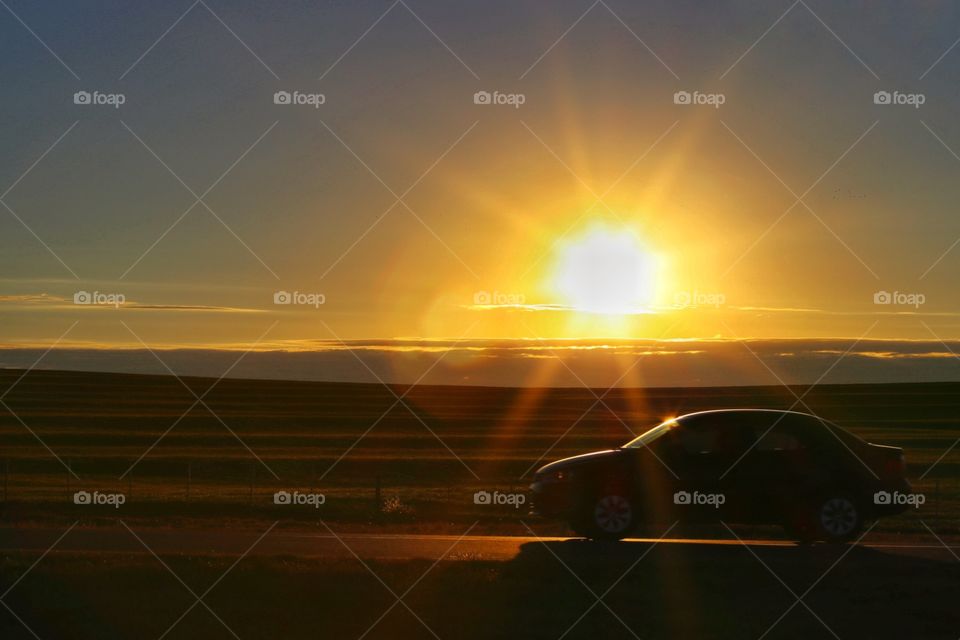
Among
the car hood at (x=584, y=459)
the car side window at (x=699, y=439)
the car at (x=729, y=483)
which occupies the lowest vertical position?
the car at (x=729, y=483)

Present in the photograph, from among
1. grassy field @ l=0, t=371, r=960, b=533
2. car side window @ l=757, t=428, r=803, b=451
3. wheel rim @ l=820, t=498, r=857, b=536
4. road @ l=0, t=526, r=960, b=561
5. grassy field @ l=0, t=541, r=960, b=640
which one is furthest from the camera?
grassy field @ l=0, t=371, r=960, b=533

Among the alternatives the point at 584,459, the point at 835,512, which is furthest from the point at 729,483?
the point at 584,459

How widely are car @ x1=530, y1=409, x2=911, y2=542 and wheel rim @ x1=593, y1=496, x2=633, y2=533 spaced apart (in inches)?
0.5

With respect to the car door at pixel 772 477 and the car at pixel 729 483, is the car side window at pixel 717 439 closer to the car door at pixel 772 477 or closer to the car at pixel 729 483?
the car at pixel 729 483

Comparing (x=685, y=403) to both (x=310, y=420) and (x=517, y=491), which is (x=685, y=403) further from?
(x=517, y=491)

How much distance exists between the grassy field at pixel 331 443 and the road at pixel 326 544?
2.60 meters

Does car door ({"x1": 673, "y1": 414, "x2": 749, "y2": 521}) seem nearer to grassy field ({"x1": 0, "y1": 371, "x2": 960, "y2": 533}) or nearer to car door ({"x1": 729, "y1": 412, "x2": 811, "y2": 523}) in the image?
car door ({"x1": 729, "y1": 412, "x2": 811, "y2": 523})

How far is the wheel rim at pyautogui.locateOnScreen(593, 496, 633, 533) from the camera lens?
13875 mm

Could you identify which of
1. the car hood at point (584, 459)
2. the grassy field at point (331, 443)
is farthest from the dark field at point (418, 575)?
the car hood at point (584, 459)

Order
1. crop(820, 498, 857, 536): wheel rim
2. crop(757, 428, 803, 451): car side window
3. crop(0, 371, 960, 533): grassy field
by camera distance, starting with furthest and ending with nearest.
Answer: crop(0, 371, 960, 533): grassy field < crop(757, 428, 803, 451): car side window < crop(820, 498, 857, 536): wheel rim

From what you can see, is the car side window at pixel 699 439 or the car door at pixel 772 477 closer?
the car door at pixel 772 477

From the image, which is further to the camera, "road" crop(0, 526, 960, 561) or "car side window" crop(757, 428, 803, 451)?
"car side window" crop(757, 428, 803, 451)

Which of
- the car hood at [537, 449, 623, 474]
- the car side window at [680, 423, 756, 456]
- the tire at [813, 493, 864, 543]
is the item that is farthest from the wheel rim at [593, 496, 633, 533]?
the tire at [813, 493, 864, 543]

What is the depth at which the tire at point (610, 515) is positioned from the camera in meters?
13.9
